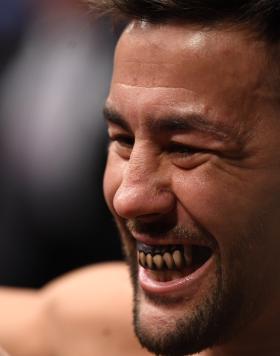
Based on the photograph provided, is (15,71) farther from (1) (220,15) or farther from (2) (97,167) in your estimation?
(1) (220,15)

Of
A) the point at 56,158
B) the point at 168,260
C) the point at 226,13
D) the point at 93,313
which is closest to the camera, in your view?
the point at 226,13

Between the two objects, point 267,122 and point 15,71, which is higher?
point 267,122

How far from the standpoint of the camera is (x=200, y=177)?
1482 mm

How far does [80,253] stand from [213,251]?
1260 millimetres

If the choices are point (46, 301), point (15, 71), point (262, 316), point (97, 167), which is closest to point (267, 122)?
point (262, 316)

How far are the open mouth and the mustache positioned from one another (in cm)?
3

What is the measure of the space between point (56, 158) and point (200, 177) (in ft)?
4.10

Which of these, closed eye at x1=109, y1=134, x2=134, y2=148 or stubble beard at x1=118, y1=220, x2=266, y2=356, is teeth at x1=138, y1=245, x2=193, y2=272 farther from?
closed eye at x1=109, y1=134, x2=134, y2=148

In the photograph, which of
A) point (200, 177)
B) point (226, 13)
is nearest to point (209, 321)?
point (200, 177)

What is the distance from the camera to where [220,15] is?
1.46 metres

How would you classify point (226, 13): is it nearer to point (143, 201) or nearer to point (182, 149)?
point (182, 149)

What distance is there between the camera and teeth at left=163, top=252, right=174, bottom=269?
1552 mm

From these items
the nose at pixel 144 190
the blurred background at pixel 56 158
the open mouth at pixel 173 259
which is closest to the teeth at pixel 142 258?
the open mouth at pixel 173 259

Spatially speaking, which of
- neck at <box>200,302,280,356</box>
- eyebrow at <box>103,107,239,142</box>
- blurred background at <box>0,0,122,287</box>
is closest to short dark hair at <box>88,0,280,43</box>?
eyebrow at <box>103,107,239,142</box>
